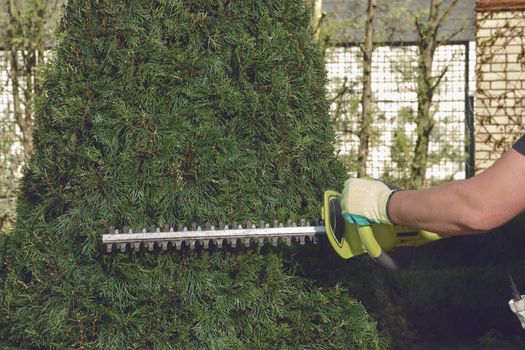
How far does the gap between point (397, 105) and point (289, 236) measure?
20.2 feet

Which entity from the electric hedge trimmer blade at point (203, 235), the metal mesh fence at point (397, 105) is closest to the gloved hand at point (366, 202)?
the electric hedge trimmer blade at point (203, 235)

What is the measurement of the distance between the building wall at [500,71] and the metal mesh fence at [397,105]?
0.43m

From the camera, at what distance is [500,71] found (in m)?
8.48

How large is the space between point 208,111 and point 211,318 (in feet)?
2.70

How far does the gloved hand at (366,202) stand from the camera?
279 cm

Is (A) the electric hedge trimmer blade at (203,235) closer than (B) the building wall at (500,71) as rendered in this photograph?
Yes

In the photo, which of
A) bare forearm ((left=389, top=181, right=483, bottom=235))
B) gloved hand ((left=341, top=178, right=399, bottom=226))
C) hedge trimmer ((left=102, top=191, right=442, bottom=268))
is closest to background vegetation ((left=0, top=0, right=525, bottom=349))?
hedge trimmer ((left=102, top=191, right=442, bottom=268))

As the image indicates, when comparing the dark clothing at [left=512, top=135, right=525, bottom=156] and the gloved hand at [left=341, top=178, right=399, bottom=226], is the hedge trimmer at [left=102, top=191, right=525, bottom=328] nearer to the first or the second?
the gloved hand at [left=341, top=178, right=399, bottom=226]

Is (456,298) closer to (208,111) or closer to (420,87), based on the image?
(208,111)

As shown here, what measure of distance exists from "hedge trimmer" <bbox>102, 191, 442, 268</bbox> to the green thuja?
0.08m

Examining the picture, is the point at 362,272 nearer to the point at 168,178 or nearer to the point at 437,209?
the point at 168,178

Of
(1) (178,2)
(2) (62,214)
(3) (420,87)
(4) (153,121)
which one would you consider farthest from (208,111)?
(3) (420,87)

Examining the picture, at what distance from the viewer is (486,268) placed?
5730mm

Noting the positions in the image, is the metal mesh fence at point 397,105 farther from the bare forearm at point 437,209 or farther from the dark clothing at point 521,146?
the dark clothing at point 521,146
